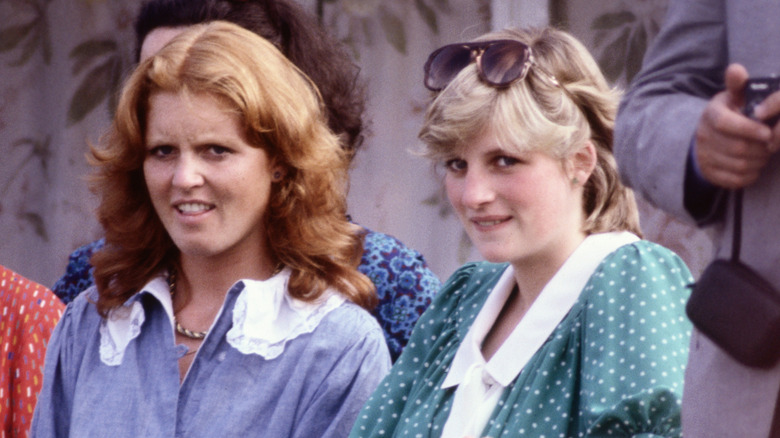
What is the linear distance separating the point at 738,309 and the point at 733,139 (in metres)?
0.18

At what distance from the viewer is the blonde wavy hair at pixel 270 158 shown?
2.40 metres

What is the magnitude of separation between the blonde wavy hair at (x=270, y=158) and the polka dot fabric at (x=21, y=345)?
0.26m

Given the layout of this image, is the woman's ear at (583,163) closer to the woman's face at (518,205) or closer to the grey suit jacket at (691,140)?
the woman's face at (518,205)

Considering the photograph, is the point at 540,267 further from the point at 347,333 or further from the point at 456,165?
the point at 347,333

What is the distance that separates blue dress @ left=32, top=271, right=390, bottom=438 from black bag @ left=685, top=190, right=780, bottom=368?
118 cm

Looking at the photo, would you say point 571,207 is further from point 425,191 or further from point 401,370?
point 425,191

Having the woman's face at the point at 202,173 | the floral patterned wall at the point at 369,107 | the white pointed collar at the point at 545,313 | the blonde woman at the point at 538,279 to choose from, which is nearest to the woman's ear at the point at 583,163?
the blonde woman at the point at 538,279

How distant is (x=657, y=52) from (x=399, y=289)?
1391 mm

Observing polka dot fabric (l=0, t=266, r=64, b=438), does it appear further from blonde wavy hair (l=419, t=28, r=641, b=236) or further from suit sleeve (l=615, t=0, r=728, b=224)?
suit sleeve (l=615, t=0, r=728, b=224)

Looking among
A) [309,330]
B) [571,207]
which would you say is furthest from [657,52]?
[309,330]

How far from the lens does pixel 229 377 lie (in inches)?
92.3

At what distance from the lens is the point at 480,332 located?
2061mm

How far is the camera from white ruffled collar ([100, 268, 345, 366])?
2.37 meters

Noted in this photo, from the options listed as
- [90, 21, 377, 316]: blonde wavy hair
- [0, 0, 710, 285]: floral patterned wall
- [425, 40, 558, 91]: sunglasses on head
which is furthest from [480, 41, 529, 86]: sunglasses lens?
[0, 0, 710, 285]: floral patterned wall
